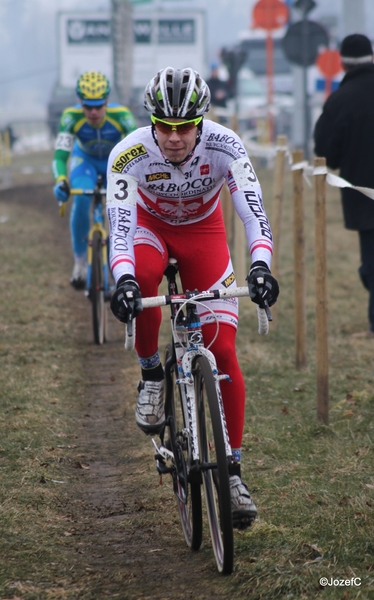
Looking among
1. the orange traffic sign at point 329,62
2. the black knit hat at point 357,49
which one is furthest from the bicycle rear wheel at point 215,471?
the orange traffic sign at point 329,62

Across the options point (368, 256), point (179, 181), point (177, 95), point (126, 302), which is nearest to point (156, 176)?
point (179, 181)

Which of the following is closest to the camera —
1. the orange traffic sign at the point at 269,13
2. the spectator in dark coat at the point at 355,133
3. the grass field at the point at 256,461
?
the grass field at the point at 256,461

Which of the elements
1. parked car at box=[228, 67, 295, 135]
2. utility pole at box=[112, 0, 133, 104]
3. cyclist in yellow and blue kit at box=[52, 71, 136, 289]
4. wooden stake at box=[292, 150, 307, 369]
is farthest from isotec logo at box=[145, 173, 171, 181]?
parked car at box=[228, 67, 295, 135]

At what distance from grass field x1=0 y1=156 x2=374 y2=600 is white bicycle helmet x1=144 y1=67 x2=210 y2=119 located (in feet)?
6.68

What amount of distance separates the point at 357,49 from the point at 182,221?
3971 mm

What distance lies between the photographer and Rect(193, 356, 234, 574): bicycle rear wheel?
3.89 meters

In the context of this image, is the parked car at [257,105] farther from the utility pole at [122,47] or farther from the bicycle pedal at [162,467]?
the bicycle pedal at [162,467]

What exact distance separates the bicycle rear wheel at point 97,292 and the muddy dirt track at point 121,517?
3.05ft

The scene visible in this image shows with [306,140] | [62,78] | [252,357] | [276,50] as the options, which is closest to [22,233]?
[306,140]

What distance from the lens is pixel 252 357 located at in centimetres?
832

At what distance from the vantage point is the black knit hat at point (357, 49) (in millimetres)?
8133

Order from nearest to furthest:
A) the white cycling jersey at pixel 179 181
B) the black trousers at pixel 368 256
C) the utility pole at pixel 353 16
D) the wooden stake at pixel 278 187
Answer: the white cycling jersey at pixel 179 181 < the black trousers at pixel 368 256 < the wooden stake at pixel 278 187 < the utility pole at pixel 353 16

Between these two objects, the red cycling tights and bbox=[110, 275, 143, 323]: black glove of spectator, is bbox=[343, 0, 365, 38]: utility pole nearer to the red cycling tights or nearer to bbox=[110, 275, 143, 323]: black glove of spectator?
the red cycling tights

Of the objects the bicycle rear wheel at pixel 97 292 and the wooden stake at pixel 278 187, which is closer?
the wooden stake at pixel 278 187
